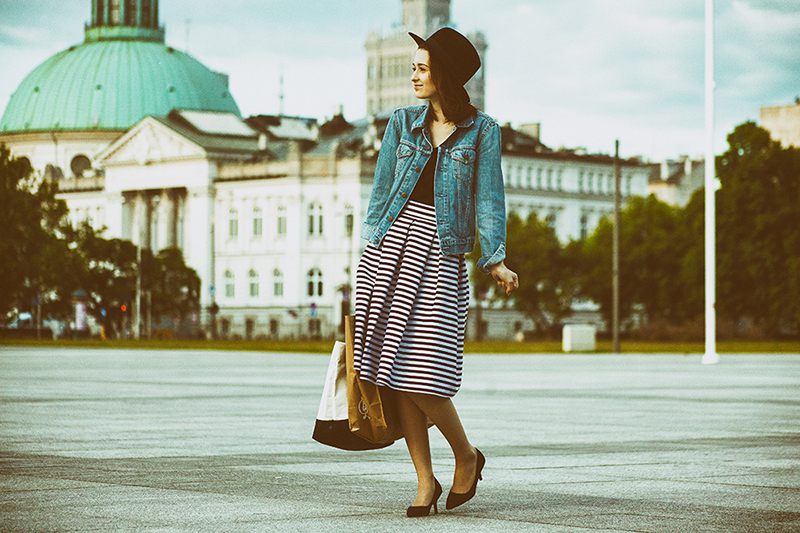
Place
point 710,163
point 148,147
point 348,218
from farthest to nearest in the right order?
point 148,147
point 348,218
point 710,163

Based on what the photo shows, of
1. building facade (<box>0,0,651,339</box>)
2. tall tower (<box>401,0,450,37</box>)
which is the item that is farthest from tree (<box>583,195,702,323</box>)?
tall tower (<box>401,0,450,37</box>)

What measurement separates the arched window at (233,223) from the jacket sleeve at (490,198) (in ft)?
325

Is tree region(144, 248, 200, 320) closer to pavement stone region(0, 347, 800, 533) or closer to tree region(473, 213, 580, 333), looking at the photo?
tree region(473, 213, 580, 333)

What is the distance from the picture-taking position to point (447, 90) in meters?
6.87

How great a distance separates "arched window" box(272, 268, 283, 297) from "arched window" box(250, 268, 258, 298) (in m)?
1.76

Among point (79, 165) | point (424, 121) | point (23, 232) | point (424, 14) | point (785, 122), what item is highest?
point (424, 14)

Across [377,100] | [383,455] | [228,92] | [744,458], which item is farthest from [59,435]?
[377,100]

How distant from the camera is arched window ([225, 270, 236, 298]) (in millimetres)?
104750

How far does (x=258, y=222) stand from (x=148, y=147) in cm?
1354

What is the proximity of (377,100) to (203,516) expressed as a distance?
550 ft

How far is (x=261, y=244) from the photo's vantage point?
10281 centimetres

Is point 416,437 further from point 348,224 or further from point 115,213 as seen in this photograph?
point 115,213

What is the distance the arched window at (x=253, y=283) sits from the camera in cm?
10281

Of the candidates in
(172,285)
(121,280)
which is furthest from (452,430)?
(172,285)
